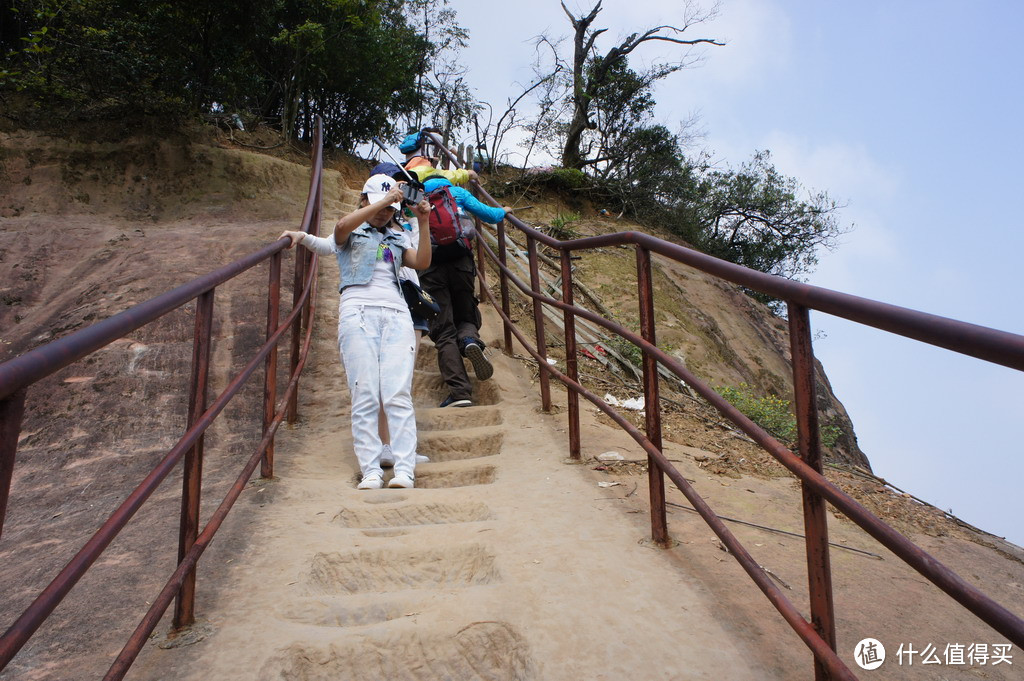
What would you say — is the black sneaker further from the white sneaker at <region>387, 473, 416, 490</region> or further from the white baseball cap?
the white sneaker at <region>387, 473, 416, 490</region>

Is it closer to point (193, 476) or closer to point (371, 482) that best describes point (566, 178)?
point (371, 482)

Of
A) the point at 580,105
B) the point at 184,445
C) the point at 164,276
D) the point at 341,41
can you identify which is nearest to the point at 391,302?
the point at 184,445

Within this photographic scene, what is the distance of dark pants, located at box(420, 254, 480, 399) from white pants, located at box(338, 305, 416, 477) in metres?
0.85

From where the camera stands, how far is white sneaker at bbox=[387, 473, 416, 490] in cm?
323

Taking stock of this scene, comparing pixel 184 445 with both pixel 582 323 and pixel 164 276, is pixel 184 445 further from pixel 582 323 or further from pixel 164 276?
pixel 582 323

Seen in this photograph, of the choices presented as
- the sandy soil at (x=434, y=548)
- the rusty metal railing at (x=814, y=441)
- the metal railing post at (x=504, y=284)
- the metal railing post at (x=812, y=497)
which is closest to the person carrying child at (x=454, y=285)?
the sandy soil at (x=434, y=548)

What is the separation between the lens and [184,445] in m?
1.73

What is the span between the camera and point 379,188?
3.60m

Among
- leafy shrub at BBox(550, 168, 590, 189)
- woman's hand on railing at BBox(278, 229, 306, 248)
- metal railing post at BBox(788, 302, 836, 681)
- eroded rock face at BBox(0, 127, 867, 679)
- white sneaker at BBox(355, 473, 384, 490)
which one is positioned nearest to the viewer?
metal railing post at BBox(788, 302, 836, 681)

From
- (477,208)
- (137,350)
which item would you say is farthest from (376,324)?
(137,350)

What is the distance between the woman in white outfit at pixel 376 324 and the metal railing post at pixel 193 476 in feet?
4.23

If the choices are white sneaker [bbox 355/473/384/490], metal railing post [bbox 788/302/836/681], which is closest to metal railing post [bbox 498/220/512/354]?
white sneaker [bbox 355/473/384/490]

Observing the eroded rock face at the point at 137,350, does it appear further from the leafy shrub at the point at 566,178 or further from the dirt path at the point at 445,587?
the leafy shrub at the point at 566,178

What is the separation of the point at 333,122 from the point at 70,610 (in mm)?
13802
